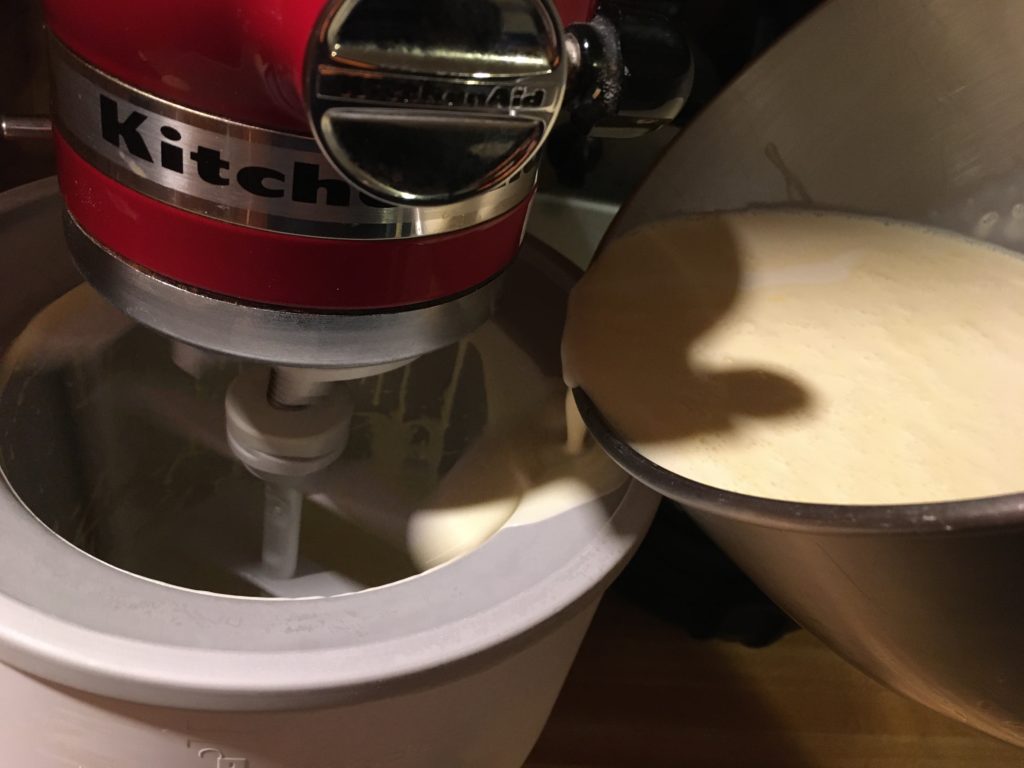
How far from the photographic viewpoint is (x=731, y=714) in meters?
0.55

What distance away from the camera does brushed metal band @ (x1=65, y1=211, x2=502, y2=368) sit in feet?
1.01

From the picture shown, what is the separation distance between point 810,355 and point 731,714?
0.24 metres

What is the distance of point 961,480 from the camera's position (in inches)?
13.9

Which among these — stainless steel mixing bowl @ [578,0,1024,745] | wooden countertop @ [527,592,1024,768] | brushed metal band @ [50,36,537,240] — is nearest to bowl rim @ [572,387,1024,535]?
stainless steel mixing bowl @ [578,0,1024,745]

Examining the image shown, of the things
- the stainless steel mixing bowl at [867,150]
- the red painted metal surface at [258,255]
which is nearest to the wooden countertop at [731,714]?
the stainless steel mixing bowl at [867,150]

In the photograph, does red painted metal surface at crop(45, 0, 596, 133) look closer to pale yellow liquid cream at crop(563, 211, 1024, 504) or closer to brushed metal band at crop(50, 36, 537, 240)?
brushed metal band at crop(50, 36, 537, 240)

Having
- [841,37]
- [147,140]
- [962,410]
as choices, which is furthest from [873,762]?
[147,140]

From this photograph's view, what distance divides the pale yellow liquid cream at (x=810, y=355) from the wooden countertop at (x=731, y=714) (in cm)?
23

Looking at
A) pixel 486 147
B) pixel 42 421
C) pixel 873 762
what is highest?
pixel 486 147

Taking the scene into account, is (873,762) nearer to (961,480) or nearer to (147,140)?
(961,480)

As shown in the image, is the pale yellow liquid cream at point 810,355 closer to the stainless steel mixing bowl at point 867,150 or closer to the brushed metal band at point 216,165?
the stainless steel mixing bowl at point 867,150

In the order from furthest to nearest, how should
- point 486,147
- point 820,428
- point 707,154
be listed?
point 707,154, point 820,428, point 486,147

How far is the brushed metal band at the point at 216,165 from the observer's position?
279 mm

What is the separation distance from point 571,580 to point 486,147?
6.1 inches
